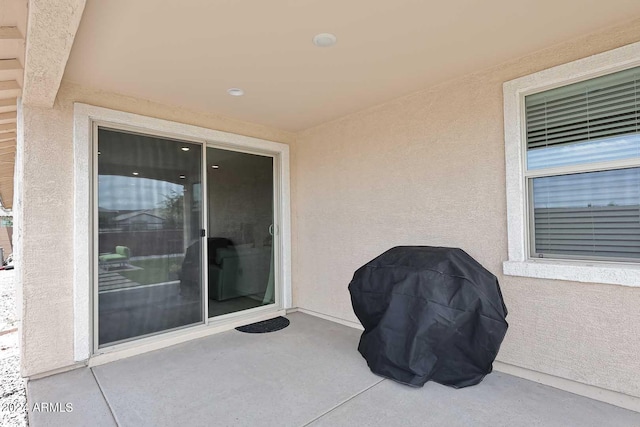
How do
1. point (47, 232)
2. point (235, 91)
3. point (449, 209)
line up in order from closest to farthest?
point (47, 232) < point (449, 209) < point (235, 91)

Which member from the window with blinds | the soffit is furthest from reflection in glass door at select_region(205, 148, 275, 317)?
the window with blinds

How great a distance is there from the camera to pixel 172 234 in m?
3.58

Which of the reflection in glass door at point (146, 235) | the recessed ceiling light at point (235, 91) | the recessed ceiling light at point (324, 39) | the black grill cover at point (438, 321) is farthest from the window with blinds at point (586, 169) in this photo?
the reflection in glass door at point (146, 235)

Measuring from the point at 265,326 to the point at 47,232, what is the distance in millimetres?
2398

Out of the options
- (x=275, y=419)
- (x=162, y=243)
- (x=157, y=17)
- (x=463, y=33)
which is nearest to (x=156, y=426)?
(x=275, y=419)

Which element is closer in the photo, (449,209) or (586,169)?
(586,169)

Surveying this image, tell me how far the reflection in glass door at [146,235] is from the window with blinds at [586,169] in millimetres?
3368

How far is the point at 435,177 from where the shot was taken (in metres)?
3.18

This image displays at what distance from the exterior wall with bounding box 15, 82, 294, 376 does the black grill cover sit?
2.73m

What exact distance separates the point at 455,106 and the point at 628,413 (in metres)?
2.58

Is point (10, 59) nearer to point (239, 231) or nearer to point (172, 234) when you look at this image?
point (172, 234)

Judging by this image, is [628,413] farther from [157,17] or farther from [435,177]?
[157,17]

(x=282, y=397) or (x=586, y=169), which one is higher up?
(x=586, y=169)

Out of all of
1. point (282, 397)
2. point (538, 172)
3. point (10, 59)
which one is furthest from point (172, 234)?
point (538, 172)
